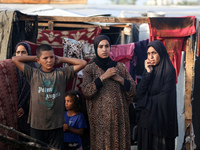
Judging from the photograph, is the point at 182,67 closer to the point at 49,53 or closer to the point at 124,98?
the point at 124,98

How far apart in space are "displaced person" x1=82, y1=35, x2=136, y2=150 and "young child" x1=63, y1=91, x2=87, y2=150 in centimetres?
37

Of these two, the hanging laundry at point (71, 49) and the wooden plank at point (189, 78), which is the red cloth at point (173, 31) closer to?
the wooden plank at point (189, 78)

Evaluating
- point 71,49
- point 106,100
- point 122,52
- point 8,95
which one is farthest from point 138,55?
point 8,95

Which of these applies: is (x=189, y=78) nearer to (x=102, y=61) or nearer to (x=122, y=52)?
(x=122, y=52)

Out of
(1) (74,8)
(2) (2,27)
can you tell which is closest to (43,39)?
(2) (2,27)

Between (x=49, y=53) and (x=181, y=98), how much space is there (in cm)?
271

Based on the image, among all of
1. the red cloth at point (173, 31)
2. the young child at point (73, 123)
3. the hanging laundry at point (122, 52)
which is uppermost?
the red cloth at point (173, 31)

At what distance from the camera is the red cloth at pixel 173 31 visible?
462cm

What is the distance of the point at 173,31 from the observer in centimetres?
467

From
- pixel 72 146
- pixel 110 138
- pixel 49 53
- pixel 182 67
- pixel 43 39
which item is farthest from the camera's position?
pixel 43 39

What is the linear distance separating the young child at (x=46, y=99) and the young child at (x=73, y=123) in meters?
0.79

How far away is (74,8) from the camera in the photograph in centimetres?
989

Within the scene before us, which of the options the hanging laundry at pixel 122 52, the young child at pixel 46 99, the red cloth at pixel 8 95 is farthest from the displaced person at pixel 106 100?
the hanging laundry at pixel 122 52

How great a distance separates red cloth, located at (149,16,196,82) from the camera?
15.2 feet
